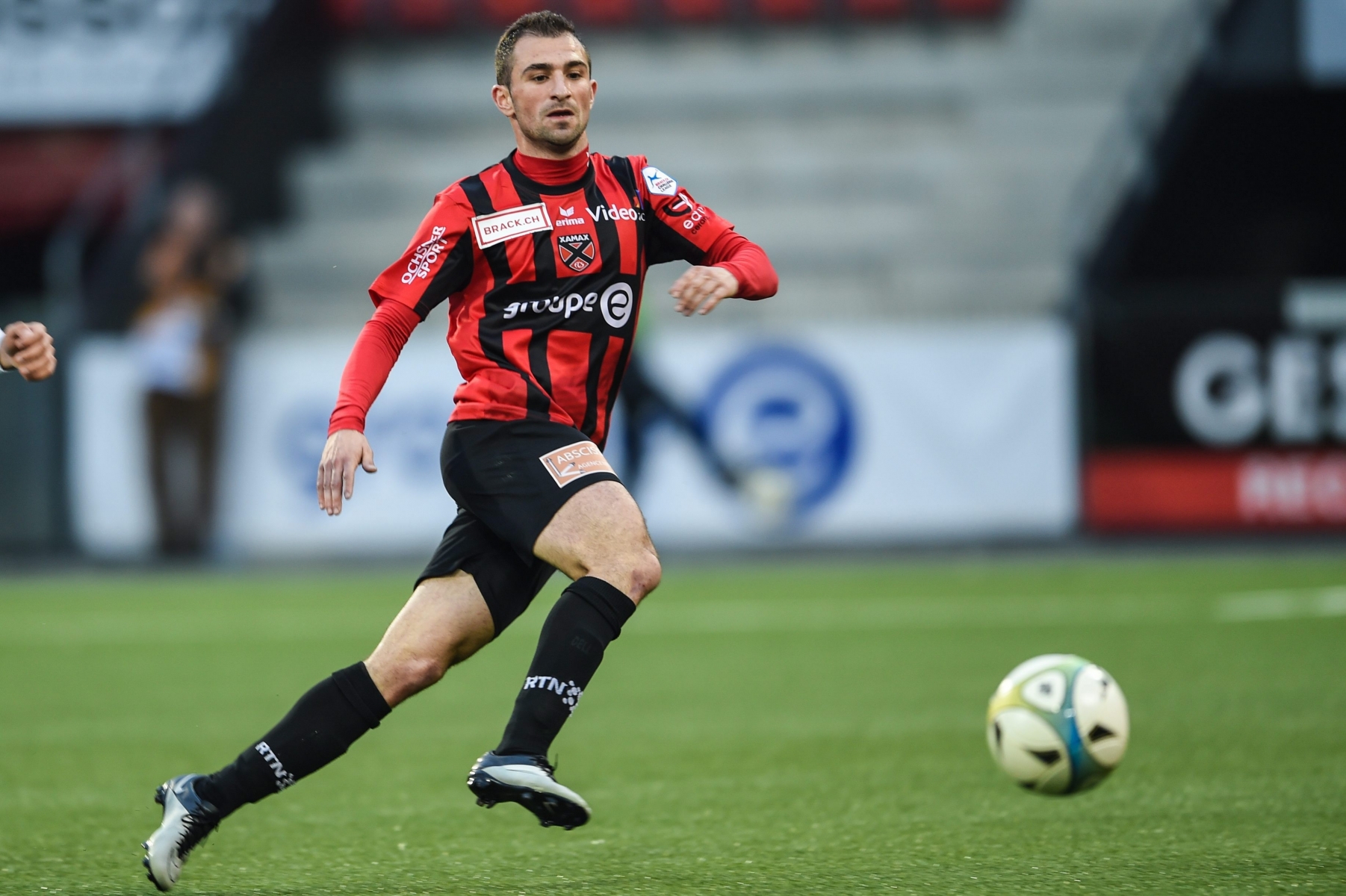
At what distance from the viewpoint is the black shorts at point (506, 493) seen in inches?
166

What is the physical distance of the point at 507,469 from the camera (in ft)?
14.0

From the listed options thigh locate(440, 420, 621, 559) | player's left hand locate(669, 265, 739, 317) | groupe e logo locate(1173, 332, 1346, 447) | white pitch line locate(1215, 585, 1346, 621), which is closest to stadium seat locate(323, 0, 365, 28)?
groupe e logo locate(1173, 332, 1346, 447)

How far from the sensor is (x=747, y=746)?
635 cm

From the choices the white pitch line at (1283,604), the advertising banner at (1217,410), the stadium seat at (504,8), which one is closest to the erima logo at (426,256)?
the white pitch line at (1283,604)

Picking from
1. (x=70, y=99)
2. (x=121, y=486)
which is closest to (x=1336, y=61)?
(x=121, y=486)

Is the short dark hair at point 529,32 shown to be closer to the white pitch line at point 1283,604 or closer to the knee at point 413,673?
the knee at point 413,673

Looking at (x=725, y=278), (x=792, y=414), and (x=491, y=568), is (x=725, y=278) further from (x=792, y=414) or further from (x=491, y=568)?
(x=792, y=414)

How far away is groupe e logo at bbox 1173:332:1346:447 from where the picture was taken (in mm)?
13305

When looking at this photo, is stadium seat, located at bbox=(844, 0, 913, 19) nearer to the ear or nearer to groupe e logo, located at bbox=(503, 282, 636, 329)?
the ear

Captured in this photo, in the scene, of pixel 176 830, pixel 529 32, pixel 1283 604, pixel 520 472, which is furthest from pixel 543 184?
pixel 1283 604

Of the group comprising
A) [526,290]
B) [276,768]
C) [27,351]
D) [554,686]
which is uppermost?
[526,290]

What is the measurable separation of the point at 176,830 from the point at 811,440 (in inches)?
387

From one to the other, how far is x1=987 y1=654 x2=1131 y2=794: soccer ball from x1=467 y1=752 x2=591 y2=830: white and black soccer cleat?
1.43 m

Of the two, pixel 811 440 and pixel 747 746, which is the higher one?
pixel 811 440
